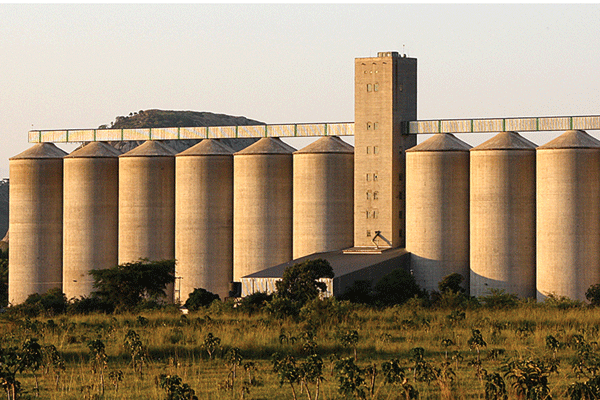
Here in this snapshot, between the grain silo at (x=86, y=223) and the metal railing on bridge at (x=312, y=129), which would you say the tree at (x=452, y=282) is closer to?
the metal railing on bridge at (x=312, y=129)

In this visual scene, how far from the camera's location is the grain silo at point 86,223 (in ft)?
285

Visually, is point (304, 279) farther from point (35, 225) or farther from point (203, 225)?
point (35, 225)

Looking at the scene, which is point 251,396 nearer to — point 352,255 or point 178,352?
point 178,352

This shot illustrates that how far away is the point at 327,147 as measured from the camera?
80812mm

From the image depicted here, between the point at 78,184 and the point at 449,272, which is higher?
the point at 78,184

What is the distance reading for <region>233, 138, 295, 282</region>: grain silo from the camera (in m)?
81.1

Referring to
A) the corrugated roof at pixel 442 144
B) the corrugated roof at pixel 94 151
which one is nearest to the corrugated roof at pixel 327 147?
the corrugated roof at pixel 442 144

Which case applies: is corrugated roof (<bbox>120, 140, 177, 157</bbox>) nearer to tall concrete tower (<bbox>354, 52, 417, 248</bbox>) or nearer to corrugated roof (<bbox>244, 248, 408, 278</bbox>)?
tall concrete tower (<bbox>354, 52, 417, 248</bbox>)

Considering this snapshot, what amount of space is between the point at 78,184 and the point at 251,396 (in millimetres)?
67478

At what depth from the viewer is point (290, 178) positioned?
8238 centimetres

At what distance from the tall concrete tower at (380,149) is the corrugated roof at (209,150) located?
1206cm

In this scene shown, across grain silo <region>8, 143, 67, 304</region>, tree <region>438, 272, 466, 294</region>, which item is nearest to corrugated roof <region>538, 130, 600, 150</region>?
tree <region>438, 272, 466, 294</region>

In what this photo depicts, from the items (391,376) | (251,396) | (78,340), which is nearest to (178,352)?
(78,340)

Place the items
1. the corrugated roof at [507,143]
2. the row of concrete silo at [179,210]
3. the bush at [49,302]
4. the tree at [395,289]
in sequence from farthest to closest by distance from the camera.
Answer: the row of concrete silo at [179,210], the corrugated roof at [507,143], the tree at [395,289], the bush at [49,302]
